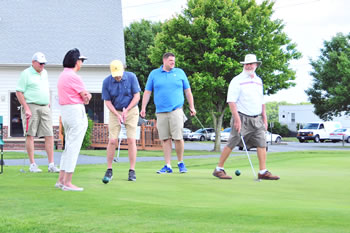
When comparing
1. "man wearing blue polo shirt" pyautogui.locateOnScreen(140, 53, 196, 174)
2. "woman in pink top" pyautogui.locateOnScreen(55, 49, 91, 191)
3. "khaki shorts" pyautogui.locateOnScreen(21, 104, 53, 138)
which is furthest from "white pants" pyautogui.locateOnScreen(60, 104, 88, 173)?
"khaki shorts" pyautogui.locateOnScreen(21, 104, 53, 138)

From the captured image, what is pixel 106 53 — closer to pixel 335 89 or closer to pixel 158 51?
pixel 158 51

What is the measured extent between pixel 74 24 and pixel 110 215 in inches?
1068

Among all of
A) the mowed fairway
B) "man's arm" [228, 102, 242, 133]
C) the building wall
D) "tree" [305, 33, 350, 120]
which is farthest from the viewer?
"tree" [305, 33, 350, 120]

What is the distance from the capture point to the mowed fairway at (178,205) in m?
4.51

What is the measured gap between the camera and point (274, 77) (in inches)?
1214

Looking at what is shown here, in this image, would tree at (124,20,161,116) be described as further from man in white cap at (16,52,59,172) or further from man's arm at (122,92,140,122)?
man's arm at (122,92,140,122)

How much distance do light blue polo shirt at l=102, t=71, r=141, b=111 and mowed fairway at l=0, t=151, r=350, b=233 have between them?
1.15m

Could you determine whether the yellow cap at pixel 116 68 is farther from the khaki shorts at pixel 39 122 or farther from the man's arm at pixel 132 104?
the khaki shorts at pixel 39 122

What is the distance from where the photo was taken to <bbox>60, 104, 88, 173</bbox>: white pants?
6.95 metres

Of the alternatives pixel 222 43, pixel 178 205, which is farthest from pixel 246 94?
pixel 222 43

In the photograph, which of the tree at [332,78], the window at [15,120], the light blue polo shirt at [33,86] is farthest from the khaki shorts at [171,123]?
the tree at [332,78]

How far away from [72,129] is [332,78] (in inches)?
1893

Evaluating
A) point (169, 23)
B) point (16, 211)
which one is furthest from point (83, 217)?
point (169, 23)

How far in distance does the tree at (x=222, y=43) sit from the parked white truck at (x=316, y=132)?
22.7m
